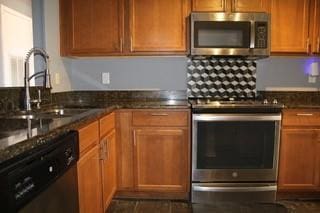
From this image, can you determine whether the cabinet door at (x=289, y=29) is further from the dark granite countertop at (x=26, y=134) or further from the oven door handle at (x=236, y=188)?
the dark granite countertop at (x=26, y=134)

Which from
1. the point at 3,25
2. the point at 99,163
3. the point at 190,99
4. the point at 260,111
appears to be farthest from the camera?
the point at 190,99

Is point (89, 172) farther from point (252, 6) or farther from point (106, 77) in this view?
point (252, 6)

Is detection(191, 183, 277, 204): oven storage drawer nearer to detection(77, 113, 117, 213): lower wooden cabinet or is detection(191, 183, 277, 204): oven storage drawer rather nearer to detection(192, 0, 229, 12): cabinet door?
→ detection(77, 113, 117, 213): lower wooden cabinet

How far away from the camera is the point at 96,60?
308cm

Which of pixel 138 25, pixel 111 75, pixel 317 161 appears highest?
pixel 138 25

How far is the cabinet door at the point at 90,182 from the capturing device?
1.61 m

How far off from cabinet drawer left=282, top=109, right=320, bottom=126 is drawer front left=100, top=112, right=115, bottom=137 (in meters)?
1.44

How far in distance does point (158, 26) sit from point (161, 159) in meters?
1.21

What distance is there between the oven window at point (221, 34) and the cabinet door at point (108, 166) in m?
1.11

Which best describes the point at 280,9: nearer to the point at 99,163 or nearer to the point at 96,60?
the point at 96,60

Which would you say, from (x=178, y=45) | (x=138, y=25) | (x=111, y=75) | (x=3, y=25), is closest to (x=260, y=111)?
(x=178, y=45)

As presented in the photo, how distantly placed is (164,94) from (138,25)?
739 mm

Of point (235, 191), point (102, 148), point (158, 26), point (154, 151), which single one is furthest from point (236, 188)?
point (158, 26)

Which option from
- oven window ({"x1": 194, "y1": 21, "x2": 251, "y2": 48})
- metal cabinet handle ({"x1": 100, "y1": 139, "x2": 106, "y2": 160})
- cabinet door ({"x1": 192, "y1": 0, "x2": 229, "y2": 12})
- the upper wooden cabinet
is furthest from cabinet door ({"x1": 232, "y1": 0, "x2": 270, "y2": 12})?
metal cabinet handle ({"x1": 100, "y1": 139, "x2": 106, "y2": 160})
